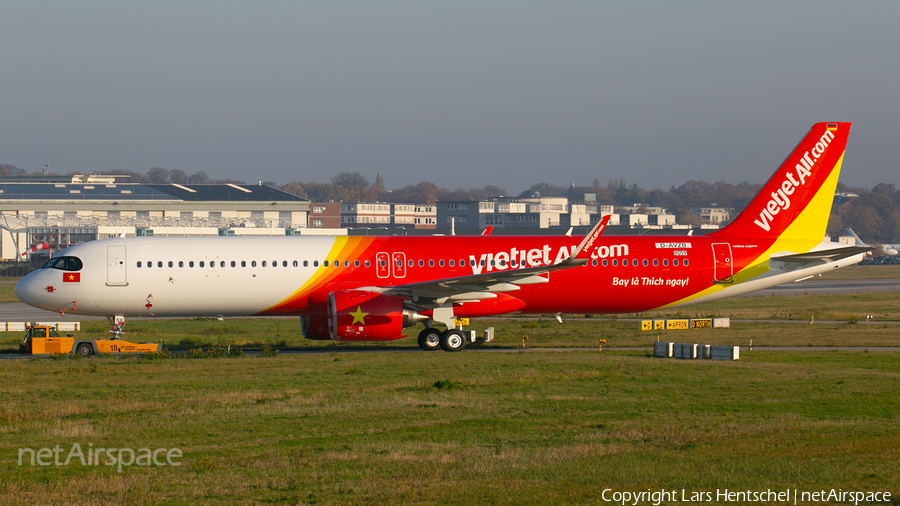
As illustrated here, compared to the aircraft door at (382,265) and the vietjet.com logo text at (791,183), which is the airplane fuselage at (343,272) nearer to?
the aircraft door at (382,265)

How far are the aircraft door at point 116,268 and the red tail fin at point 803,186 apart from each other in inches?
1026

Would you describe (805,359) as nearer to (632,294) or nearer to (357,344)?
(632,294)

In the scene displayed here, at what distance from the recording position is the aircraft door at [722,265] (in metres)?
36.3

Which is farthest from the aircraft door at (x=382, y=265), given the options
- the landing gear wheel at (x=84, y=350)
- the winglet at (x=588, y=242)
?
the landing gear wheel at (x=84, y=350)

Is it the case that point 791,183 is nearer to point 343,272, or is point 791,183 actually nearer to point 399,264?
point 399,264

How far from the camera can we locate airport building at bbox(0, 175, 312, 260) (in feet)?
383

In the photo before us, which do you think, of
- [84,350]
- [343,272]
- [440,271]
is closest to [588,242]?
[440,271]

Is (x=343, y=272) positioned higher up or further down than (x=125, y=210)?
further down

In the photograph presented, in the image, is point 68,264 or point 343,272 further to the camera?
point 343,272

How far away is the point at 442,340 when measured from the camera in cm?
3466

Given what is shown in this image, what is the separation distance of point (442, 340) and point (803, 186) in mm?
17023
